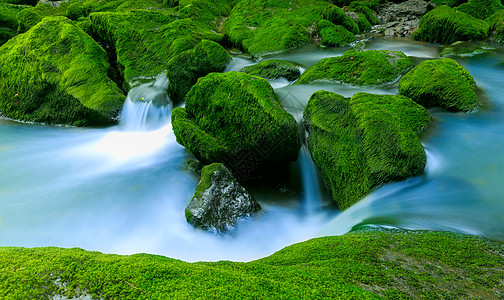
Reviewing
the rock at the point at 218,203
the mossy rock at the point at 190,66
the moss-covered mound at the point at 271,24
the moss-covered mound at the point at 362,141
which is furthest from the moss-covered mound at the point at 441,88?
the moss-covered mound at the point at 271,24

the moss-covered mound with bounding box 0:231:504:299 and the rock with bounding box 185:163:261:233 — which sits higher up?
the moss-covered mound with bounding box 0:231:504:299

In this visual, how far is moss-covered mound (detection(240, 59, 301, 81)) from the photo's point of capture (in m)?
8.64

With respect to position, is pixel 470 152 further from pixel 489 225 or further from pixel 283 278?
pixel 283 278

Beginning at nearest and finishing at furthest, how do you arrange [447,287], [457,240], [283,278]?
[283,278]
[447,287]
[457,240]

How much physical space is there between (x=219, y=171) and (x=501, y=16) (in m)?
13.8

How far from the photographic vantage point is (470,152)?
516 cm

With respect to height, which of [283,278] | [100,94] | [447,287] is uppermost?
[283,278]

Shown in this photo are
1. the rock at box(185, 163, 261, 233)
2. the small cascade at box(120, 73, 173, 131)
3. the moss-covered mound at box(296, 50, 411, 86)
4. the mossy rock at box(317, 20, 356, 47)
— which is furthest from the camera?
the mossy rock at box(317, 20, 356, 47)

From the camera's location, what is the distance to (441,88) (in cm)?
622

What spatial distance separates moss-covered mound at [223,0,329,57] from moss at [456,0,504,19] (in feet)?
21.1

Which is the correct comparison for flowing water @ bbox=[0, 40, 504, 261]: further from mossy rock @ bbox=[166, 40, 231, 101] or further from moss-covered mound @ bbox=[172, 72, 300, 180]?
mossy rock @ bbox=[166, 40, 231, 101]

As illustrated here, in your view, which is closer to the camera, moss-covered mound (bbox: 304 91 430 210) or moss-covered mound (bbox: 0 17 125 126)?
moss-covered mound (bbox: 304 91 430 210)

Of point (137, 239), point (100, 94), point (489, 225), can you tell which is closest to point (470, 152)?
point (489, 225)

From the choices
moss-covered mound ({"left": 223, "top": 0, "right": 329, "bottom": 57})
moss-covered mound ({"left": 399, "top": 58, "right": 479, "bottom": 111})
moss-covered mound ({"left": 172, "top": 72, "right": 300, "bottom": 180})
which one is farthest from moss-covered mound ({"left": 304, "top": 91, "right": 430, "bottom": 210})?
moss-covered mound ({"left": 223, "top": 0, "right": 329, "bottom": 57})
